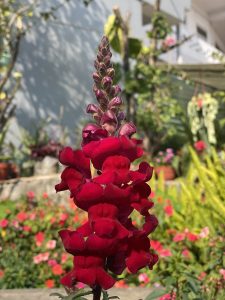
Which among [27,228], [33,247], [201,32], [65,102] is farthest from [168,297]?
[201,32]

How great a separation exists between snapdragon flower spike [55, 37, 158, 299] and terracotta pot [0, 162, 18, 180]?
771 cm

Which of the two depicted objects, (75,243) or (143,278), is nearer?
(75,243)

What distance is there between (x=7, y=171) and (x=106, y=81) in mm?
7890

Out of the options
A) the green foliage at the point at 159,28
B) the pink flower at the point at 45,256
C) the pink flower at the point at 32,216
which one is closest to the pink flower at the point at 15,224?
the pink flower at the point at 32,216

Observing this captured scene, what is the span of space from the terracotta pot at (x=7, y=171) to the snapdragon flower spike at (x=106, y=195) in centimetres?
771

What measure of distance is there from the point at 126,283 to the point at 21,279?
85 cm

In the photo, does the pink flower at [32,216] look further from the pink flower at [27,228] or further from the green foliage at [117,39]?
the green foliage at [117,39]

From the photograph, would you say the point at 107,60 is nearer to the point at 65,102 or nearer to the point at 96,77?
the point at 96,77

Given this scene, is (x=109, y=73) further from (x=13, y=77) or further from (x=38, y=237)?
(x=13, y=77)

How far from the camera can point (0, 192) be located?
8.16m

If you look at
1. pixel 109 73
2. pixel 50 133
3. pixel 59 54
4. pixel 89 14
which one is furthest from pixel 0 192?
pixel 109 73

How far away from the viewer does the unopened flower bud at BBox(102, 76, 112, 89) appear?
50.5 inches

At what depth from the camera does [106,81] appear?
50.5 inches

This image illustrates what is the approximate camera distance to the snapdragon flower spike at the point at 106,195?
119 centimetres
